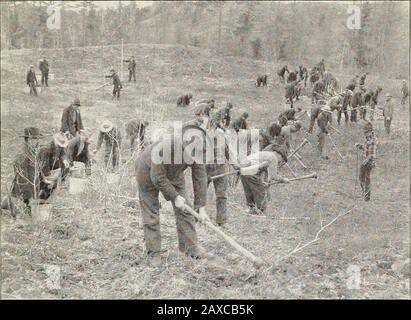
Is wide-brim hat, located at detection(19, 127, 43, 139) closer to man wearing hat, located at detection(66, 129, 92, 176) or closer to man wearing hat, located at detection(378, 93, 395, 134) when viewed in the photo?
man wearing hat, located at detection(66, 129, 92, 176)

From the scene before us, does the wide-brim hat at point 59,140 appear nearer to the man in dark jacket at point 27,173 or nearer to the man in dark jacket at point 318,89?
the man in dark jacket at point 27,173

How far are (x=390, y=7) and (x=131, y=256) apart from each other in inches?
1782

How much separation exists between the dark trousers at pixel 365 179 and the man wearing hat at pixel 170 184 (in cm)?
543

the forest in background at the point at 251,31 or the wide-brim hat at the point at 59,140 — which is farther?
the forest in background at the point at 251,31

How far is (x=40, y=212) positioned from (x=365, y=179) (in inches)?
259

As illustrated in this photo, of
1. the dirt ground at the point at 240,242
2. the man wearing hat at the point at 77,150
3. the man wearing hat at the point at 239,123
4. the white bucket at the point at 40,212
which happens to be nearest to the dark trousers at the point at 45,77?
the dirt ground at the point at 240,242

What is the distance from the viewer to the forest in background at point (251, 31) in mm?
41469

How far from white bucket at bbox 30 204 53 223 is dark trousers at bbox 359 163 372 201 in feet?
20.5

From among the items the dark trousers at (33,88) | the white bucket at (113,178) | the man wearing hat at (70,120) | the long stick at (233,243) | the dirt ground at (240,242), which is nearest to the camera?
the long stick at (233,243)
